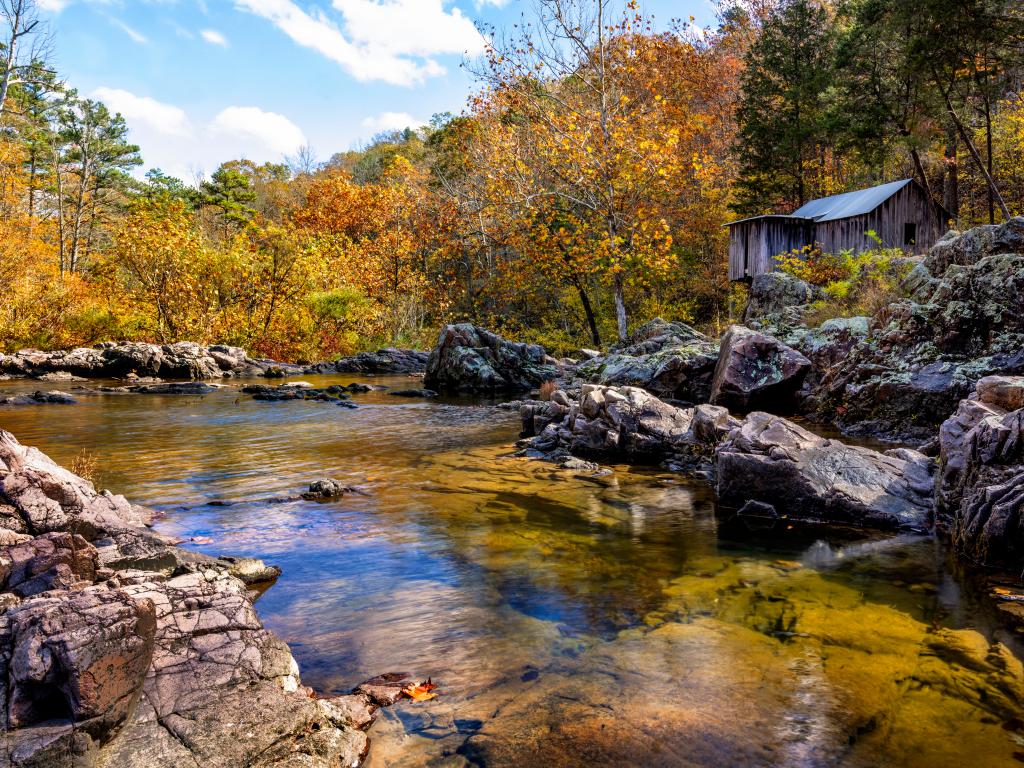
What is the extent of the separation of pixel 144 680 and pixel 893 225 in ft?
100

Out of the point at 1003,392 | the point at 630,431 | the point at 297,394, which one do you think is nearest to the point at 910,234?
the point at 630,431

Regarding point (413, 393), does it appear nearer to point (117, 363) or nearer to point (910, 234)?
point (117, 363)

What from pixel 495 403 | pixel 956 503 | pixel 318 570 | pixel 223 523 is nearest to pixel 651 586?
pixel 318 570

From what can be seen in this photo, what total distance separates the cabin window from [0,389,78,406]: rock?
97.8ft

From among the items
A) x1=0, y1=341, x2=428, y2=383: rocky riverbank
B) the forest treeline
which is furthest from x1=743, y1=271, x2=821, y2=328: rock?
x1=0, y1=341, x2=428, y2=383: rocky riverbank

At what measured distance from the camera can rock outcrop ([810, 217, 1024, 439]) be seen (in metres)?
11.0

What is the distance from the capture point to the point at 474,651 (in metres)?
4.28

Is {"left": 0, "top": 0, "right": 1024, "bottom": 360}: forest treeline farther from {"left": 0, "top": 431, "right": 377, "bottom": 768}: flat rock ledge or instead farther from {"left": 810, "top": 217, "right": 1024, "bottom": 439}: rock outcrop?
{"left": 0, "top": 431, "right": 377, "bottom": 768}: flat rock ledge

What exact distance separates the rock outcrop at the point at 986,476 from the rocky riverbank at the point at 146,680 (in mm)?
4985

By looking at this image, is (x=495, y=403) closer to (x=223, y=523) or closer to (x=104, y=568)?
(x=223, y=523)

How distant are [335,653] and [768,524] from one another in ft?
15.6

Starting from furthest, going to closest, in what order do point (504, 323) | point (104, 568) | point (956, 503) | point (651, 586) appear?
point (504, 323) → point (956, 503) → point (651, 586) → point (104, 568)

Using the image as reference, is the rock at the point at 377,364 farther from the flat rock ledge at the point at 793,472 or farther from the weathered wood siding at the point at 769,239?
the flat rock ledge at the point at 793,472

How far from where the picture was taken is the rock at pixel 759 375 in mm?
13336
